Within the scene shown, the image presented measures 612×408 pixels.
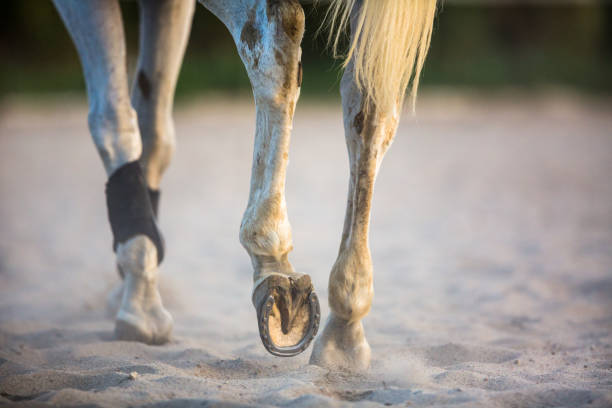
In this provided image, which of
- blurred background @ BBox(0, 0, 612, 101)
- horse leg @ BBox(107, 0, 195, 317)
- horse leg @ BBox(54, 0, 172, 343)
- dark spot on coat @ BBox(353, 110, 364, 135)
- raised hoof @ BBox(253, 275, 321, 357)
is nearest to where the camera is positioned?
raised hoof @ BBox(253, 275, 321, 357)

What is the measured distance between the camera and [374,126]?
7.16 ft

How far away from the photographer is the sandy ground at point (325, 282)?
211 cm

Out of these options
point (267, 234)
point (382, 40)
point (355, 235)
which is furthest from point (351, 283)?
point (382, 40)

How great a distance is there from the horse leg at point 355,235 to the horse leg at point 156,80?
116 cm

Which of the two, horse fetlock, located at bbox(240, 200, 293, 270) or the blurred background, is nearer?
horse fetlock, located at bbox(240, 200, 293, 270)

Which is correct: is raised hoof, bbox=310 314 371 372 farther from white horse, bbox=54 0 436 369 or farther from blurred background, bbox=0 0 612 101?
blurred background, bbox=0 0 612 101

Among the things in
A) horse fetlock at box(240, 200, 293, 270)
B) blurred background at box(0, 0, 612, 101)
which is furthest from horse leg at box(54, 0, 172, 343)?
blurred background at box(0, 0, 612, 101)

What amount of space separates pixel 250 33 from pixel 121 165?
0.83 metres

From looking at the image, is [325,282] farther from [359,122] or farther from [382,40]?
[382,40]

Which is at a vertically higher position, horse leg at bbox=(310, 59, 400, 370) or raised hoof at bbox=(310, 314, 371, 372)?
horse leg at bbox=(310, 59, 400, 370)

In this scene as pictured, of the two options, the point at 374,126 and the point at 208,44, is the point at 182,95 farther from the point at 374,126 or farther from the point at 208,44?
the point at 374,126

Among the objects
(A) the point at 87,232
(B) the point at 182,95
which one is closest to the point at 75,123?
(B) the point at 182,95

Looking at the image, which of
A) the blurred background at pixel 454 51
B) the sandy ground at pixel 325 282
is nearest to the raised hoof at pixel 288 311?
the sandy ground at pixel 325 282

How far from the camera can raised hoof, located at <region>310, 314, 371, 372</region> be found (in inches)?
89.4
